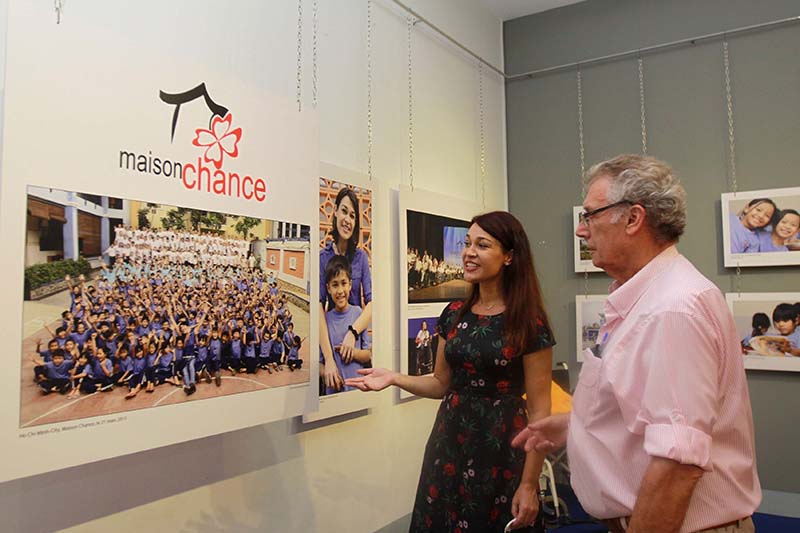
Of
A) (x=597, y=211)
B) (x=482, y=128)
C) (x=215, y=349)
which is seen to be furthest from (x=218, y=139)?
(x=482, y=128)

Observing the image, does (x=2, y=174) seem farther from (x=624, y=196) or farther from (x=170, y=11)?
(x=624, y=196)

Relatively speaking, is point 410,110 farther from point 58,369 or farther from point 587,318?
point 58,369

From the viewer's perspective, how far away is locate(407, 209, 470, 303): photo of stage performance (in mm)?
3488

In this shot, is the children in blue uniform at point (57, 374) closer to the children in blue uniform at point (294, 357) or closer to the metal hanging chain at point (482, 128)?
the children in blue uniform at point (294, 357)

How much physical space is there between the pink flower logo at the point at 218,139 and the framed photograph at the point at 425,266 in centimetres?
145

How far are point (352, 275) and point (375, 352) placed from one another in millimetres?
501

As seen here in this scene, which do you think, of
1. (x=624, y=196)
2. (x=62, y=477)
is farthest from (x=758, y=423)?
(x=62, y=477)

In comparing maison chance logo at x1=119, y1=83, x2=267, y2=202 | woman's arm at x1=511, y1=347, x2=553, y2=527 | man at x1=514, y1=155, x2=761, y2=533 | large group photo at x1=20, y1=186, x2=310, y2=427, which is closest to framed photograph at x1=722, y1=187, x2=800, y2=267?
woman's arm at x1=511, y1=347, x2=553, y2=527

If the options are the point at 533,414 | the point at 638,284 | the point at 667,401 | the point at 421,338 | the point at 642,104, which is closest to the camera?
the point at 667,401

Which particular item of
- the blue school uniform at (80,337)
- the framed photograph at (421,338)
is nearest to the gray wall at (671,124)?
the framed photograph at (421,338)

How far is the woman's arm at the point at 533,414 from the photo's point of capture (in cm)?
202

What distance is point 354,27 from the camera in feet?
10.4

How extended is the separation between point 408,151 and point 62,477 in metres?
2.47

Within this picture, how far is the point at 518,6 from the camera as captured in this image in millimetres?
4652
